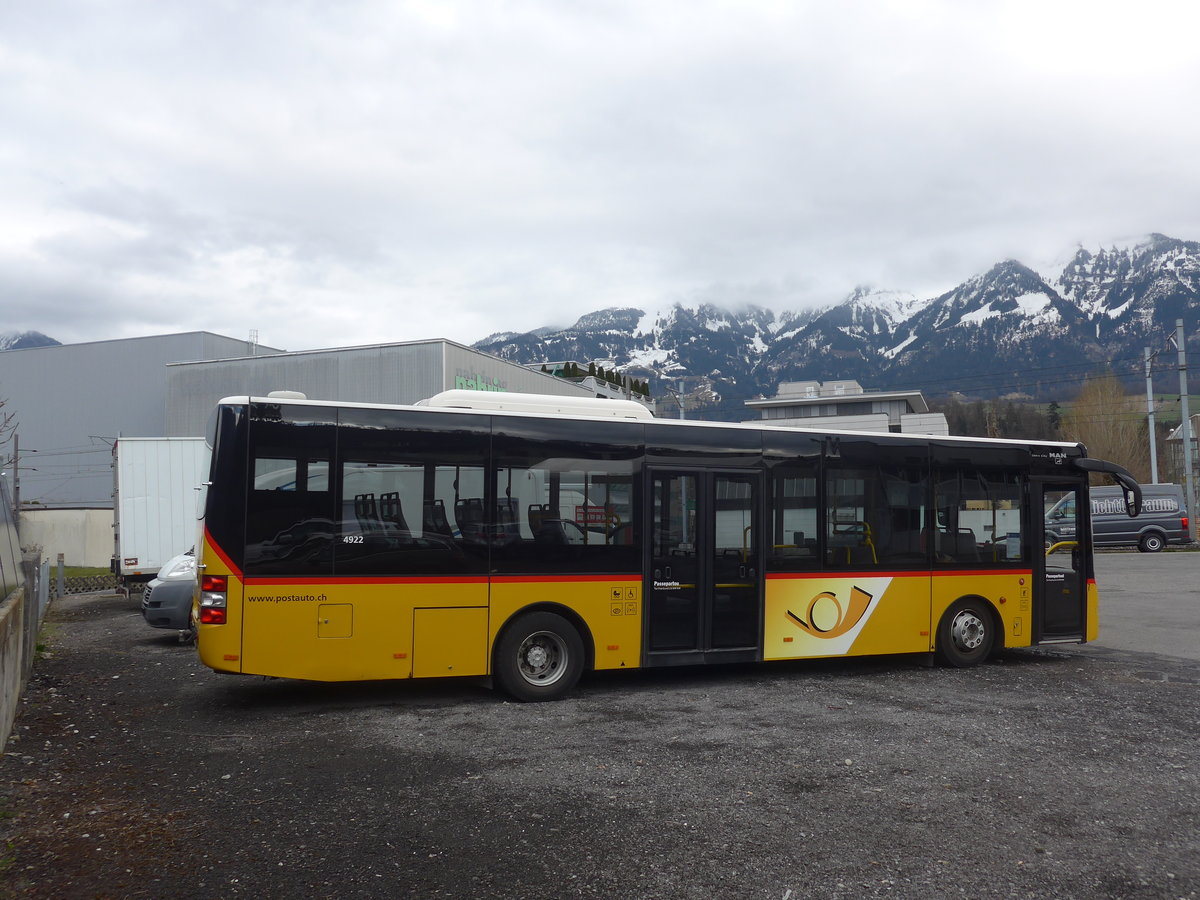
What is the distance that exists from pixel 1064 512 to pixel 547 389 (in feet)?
111

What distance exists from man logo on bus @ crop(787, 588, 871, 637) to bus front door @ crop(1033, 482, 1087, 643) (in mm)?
2602

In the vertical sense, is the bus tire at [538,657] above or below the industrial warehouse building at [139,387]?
below

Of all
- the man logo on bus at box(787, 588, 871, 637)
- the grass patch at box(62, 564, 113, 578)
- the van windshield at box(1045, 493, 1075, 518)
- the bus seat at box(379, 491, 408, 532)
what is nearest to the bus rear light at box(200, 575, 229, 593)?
the bus seat at box(379, 491, 408, 532)

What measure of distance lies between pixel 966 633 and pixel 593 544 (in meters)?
4.96

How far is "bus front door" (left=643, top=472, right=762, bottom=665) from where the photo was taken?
9570 mm

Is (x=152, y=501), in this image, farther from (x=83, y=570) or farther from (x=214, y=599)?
(x=83, y=570)

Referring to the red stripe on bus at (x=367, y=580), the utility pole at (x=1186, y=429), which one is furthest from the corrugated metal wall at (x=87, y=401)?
the utility pole at (x=1186, y=429)

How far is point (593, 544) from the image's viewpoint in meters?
9.30

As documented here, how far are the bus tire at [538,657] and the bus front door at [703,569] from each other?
0.83 meters

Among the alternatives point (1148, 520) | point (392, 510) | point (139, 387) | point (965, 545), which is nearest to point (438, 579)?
point (392, 510)

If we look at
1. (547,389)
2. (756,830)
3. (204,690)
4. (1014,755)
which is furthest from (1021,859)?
(547,389)

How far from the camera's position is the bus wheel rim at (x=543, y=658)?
9.12 m

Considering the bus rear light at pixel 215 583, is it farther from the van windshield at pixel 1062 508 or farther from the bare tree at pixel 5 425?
the bare tree at pixel 5 425

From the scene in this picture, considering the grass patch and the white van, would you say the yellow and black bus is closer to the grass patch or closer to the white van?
the grass patch
